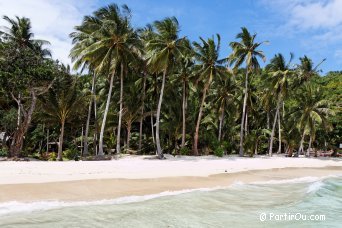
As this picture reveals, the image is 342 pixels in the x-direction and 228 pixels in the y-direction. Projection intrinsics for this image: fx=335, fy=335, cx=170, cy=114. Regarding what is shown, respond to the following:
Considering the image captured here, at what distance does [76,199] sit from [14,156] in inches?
599

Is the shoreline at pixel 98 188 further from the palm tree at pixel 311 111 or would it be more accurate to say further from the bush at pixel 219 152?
the palm tree at pixel 311 111

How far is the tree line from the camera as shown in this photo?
24.3 metres

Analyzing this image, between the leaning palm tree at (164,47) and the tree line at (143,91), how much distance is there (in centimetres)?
8

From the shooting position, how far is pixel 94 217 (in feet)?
25.4

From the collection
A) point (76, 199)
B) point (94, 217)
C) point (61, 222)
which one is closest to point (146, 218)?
point (94, 217)

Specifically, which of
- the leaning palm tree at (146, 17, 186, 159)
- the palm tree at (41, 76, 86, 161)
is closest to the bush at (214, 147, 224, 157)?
the leaning palm tree at (146, 17, 186, 159)

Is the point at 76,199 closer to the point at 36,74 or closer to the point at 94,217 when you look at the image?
the point at 94,217

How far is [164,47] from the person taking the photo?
25469 millimetres

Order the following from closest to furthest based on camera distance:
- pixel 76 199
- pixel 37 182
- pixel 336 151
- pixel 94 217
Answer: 1. pixel 94 217
2. pixel 76 199
3. pixel 37 182
4. pixel 336 151

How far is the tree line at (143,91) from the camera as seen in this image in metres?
24.3

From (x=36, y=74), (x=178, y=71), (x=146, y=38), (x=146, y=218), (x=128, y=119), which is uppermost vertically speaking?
(x=146, y=38)

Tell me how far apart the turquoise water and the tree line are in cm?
1412

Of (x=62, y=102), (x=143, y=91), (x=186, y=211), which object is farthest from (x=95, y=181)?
(x=143, y=91)

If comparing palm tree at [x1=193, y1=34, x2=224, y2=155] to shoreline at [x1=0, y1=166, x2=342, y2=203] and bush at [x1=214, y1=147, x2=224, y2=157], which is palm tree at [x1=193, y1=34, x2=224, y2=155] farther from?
shoreline at [x1=0, y1=166, x2=342, y2=203]
